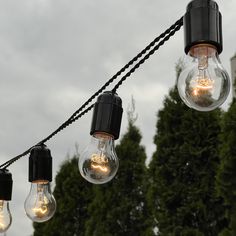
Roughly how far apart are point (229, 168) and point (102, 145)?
8317 mm

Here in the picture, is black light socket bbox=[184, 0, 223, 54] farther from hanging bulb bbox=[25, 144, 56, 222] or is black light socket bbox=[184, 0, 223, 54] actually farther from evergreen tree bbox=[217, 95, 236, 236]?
evergreen tree bbox=[217, 95, 236, 236]

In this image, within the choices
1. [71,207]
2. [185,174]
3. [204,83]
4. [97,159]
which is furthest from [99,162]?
[71,207]

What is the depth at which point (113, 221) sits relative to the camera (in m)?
14.1

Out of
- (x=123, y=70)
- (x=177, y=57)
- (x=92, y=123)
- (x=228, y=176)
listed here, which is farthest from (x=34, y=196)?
(x=177, y=57)

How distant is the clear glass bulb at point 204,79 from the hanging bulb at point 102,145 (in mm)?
702

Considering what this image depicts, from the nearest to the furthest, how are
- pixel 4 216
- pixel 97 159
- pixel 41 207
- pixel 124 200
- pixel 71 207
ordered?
pixel 97 159, pixel 41 207, pixel 4 216, pixel 124 200, pixel 71 207

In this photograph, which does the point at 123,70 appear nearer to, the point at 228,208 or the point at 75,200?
the point at 228,208

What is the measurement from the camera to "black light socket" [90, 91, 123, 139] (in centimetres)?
266

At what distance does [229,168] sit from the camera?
10.7 m

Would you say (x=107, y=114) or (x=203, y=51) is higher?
(x=107, y=114)

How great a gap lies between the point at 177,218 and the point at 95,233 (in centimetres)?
329

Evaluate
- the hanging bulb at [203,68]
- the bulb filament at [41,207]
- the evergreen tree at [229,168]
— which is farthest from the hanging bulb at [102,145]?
the evergreen tree at [229,168]

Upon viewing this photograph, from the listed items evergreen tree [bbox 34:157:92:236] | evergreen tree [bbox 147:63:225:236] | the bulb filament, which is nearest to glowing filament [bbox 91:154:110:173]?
the bulb filament

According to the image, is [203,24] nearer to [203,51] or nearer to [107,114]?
[203,51]
